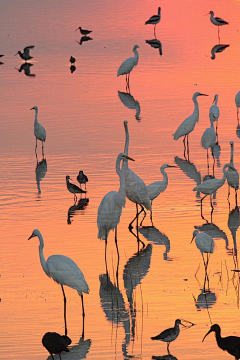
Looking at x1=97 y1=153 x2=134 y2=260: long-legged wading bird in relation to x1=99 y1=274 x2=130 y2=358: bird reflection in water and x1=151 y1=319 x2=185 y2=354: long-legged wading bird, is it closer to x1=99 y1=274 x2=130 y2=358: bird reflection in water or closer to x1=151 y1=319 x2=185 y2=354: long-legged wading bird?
x1=99 y1=274 x2=130 y2=358: bird reflection in water

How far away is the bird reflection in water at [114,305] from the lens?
406 inches

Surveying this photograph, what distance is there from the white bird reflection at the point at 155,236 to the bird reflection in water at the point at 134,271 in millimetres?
218

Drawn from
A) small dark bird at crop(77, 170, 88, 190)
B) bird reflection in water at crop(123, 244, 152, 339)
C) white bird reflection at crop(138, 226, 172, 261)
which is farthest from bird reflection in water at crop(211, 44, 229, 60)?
bird reflection in water at crop(123, 244, 152, 339)

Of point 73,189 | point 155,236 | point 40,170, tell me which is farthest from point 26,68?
point 155,236

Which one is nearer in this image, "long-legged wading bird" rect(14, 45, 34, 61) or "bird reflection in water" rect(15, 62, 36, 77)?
"bird reflection in water" rect(15, 62, 36, 77)

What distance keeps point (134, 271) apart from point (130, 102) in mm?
13252

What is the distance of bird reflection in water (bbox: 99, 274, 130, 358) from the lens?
10.3 metres

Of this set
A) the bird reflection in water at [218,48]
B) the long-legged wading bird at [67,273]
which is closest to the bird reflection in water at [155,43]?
the bird reflection in water at [218,48]

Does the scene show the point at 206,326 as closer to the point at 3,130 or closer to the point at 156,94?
the point at 3,130

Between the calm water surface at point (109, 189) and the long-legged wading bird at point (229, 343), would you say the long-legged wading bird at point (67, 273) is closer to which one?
the calm water surface at point (109, 189)

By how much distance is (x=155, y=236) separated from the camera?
14.3 metres

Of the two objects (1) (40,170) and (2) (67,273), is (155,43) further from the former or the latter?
(2) (67,273)

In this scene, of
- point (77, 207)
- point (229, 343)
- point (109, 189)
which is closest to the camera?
point (229, 343)

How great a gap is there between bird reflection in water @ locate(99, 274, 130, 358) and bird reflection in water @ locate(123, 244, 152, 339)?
109 mm
